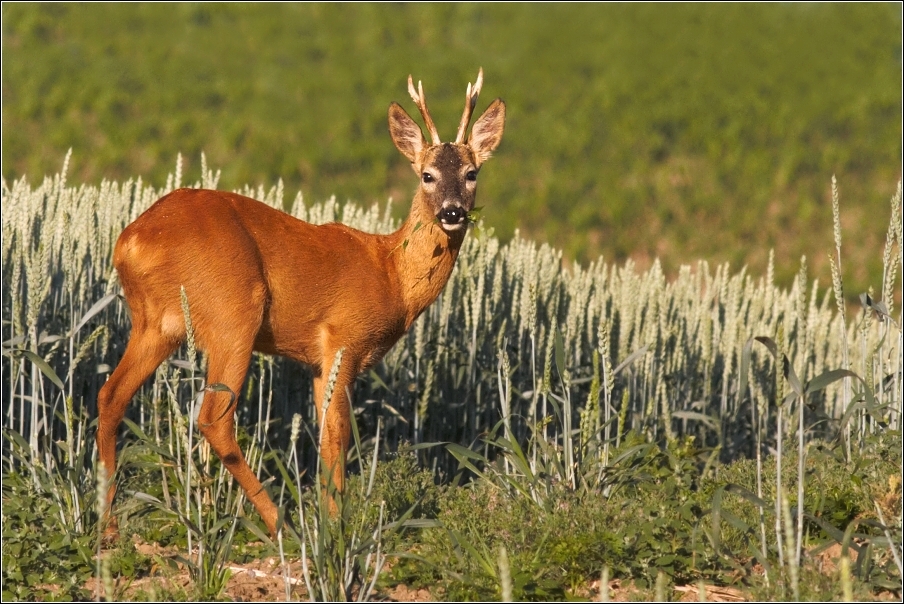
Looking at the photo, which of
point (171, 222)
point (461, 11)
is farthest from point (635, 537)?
point (461, 11)

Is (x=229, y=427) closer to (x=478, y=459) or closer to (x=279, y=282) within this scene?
(x=279, y=282)

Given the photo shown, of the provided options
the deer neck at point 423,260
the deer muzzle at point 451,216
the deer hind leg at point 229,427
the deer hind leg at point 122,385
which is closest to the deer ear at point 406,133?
the deer neck at point 423,260

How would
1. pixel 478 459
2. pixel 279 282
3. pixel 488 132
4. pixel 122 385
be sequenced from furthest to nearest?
pixel 488 132
pixel 279 282
pixel 478 459
pixel 122 385

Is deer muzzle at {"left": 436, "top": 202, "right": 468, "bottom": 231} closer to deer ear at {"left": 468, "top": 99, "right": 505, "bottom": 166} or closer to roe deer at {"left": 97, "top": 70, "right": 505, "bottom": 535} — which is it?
roe deer at {"left": 97, "top": 70, "right": 505, "bottom": 535}

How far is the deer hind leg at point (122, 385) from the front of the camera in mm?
5625

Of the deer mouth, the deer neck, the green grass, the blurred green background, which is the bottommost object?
the green grass

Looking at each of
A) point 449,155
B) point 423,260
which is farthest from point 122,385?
point 449,155

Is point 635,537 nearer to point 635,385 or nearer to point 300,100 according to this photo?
point 635,385

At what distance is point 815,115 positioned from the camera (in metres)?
23.1

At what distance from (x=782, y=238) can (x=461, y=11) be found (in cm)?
1006

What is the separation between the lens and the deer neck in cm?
635

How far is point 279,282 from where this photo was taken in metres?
5.95

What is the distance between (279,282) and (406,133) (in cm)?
135

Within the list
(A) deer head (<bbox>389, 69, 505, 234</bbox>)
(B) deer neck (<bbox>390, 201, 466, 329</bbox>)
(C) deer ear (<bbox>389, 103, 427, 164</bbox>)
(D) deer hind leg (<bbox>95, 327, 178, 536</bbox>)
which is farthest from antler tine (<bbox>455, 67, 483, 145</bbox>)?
(D) deer hind leg (<bbox>95, 327, 178, 536</bbox>)
